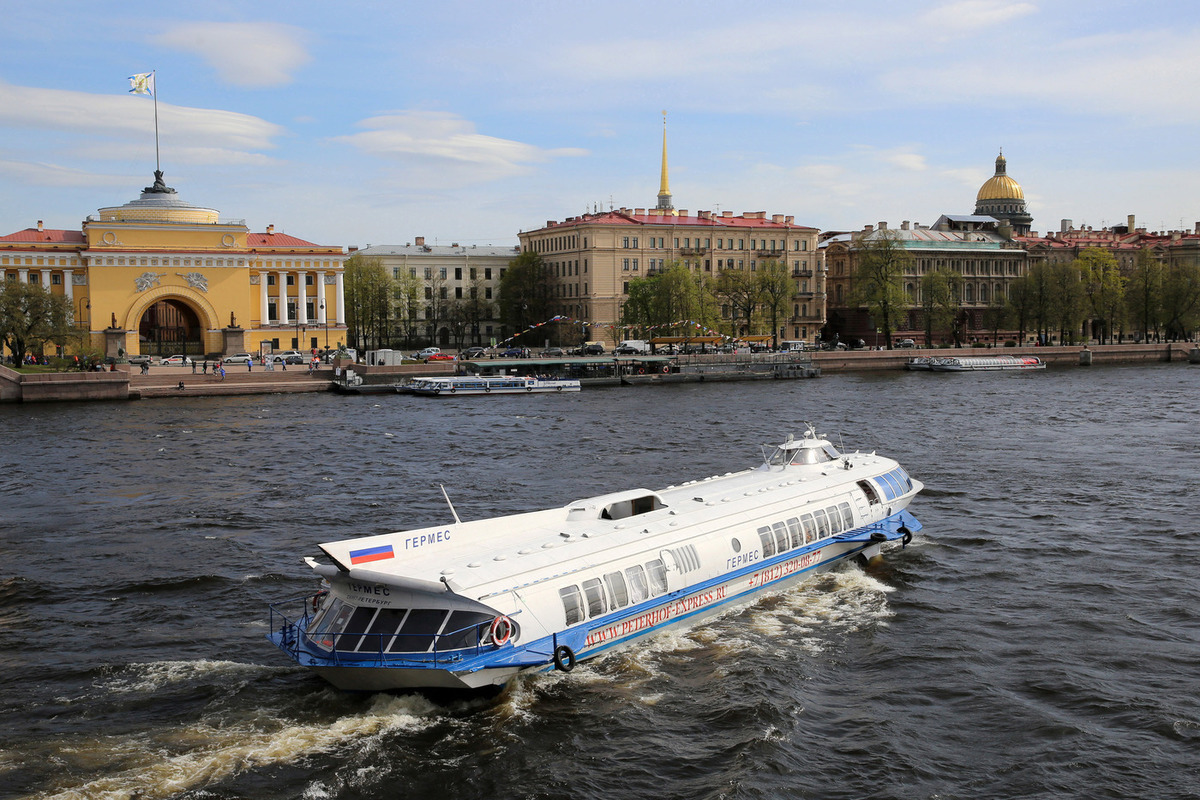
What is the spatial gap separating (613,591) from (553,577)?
49.8 inches

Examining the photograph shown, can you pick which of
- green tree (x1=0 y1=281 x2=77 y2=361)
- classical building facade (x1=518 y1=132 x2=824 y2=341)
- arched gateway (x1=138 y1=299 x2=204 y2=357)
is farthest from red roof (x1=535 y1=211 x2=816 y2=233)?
green tree (x1=0 y1=281 x2=77 y2=361)

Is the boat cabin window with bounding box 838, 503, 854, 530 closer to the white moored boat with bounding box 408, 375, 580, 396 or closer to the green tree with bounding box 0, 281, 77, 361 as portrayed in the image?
the white moored boat with bounding box 408, 375, 580, 396

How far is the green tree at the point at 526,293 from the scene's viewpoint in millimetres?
110438

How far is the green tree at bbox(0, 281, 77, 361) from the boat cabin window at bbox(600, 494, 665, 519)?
62.1 metres

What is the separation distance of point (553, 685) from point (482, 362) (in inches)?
2553

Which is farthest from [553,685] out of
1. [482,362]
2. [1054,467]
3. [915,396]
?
[482,362]

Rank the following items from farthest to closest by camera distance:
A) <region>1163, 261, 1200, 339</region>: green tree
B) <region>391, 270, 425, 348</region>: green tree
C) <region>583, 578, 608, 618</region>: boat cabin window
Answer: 1. <region>1163, 261, 1200, 339</region>: green tree
2. <region>391, 270, 425, 348</region>: green tree
3. <region>583, 578, 608, 618</region>: boat cabin window

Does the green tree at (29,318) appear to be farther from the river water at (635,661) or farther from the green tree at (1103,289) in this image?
the green tree at (1103,289)

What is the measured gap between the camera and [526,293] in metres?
111

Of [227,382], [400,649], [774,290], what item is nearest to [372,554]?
[400,649]

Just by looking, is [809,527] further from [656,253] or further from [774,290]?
[656,253]

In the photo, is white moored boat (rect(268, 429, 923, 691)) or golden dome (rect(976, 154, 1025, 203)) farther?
golden dome (rect(976, 154, 1025, 203))

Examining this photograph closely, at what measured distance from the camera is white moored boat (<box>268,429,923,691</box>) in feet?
50.4

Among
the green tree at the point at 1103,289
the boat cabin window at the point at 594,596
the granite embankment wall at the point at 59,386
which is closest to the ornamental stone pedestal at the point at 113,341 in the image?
the granite embankment wall at the point at 59,386
